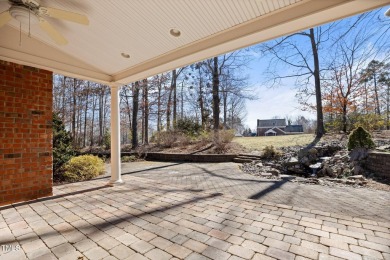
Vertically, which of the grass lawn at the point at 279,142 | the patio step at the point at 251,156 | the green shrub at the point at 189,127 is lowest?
the patio step at the point at 251,156

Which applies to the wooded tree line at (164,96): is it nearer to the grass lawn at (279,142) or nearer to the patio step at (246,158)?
the grass lawn at (279,142)

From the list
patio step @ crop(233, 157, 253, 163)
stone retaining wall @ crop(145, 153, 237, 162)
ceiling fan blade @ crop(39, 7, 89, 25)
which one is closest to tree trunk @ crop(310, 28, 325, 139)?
patio step @ crop(233, 157, 253, 163)

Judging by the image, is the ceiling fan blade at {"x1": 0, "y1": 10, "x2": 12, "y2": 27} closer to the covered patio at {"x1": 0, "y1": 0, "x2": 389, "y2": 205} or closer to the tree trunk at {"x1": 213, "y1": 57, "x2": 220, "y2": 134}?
the covered patio at {"x1": 0, "y1": 0, "x2": 389, "y2": 205}

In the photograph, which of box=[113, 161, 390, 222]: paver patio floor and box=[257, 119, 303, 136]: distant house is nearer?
box=[113, 161, 390, 222]: paver patio floor

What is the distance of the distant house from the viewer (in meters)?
42.4

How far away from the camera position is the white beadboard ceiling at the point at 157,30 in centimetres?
241

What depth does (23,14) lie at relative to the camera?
97.0 inches

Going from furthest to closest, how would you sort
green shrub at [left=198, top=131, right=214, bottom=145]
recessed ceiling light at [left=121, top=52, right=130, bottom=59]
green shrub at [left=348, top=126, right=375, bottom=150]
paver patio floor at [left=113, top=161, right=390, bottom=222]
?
green shrub at [left=198, top=131, right=214, bottom=145] < green shrub at [left=348, top=126, right=375, bottom=150] < recessed ceiling light at [left=121, top=52, right=130, bottom=59] < paver patio floor at [left=113, top=161, right=390, bottom=222]

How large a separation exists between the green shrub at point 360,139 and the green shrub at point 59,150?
9.25 metres

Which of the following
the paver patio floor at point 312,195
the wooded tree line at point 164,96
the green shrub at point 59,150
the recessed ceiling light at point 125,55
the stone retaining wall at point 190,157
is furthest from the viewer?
the wooded tree line at point 164,96

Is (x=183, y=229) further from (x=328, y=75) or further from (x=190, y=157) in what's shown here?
(x=328, y=75)

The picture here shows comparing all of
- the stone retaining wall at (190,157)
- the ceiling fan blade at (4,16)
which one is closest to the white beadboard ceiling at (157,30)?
the ceiling fan blade at (4,16)

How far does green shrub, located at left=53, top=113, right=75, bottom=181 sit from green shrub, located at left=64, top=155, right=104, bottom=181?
0.19m

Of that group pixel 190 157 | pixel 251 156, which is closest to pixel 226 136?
pixel 251 156
